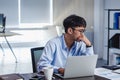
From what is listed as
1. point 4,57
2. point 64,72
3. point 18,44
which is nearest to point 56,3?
point 18,44

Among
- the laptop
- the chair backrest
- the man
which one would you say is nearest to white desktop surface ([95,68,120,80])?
the laptop

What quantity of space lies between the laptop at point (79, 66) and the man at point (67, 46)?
0.21 m

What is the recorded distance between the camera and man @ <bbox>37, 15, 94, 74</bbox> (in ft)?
7.20

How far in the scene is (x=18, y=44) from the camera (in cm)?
678

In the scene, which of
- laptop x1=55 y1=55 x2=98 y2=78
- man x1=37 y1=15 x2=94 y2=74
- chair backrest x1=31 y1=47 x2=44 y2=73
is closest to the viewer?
laptop x1=55 y1=55 x2=98 y2=78

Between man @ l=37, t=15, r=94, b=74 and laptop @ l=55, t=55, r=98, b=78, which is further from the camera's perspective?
man @ l=37, t=15, r=94, b=74

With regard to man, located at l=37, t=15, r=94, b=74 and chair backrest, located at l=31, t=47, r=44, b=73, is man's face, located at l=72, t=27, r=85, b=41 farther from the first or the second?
chair backrest, located at l=31, t=47, r=44, b=73

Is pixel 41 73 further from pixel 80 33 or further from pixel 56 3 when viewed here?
pixel 56 3

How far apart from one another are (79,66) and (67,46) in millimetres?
422

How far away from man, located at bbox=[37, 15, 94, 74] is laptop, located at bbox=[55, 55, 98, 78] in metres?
0.21

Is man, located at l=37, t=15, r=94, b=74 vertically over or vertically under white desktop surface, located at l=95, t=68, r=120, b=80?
over

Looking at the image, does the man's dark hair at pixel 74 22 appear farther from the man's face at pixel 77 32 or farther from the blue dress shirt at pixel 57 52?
the blue dress shirt at pixel 57 52

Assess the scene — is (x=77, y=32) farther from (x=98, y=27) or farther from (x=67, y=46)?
(x=98, y=27)

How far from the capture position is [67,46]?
2312 mm
